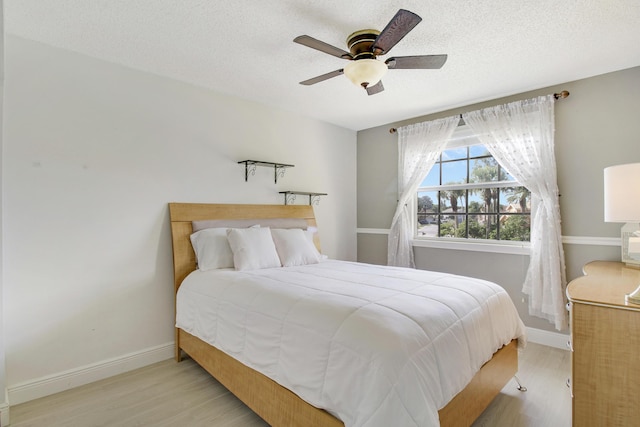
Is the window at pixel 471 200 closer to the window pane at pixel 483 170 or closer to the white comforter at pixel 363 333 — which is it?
the window pane at pixel 483 170

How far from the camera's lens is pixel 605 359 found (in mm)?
1410

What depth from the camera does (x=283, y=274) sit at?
7.85 ft

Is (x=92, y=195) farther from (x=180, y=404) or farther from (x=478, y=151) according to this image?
(x=478, y=151)

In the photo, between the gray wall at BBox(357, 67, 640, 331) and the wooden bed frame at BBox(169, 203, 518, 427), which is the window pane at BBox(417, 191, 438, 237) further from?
the wooden bed frame at BBox(169, 203, 518, 427)

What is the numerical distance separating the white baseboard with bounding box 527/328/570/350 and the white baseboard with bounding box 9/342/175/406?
3.36 metres

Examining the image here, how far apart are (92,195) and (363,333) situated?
227 centimetres

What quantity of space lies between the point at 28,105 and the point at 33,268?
1117 millimetres

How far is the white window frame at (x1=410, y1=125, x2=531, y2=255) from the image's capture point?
316 cm

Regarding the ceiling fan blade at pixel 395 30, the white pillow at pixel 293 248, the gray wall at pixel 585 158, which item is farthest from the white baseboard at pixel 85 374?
the gray wall at pixel 585 158

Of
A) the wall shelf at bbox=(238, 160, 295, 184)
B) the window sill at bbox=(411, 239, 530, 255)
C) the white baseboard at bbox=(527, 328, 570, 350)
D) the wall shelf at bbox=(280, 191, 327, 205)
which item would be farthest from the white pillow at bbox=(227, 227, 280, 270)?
the white baseboard at bbox=(527, 328, 570, 350)

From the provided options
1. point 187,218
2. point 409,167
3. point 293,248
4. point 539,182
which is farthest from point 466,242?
point 187,218

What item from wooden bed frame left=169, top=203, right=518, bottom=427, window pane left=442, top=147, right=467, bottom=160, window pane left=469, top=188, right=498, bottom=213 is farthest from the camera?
window pane left=442, top=147, right=467, bottom=160

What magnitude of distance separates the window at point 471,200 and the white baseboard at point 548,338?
896 mm

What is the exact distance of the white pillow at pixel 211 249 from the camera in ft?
8.67
